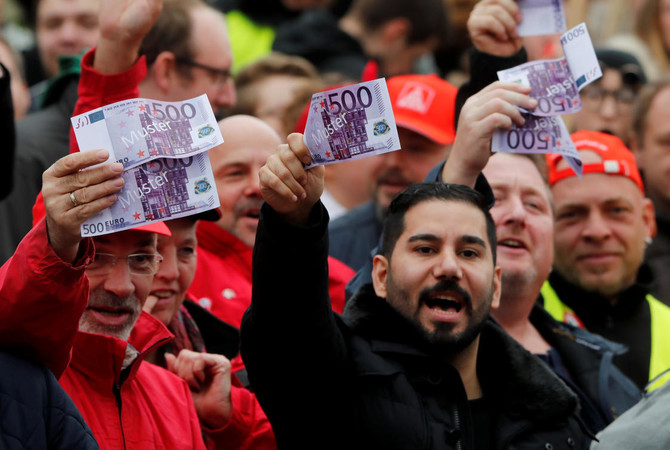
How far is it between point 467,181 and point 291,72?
2.98 meters

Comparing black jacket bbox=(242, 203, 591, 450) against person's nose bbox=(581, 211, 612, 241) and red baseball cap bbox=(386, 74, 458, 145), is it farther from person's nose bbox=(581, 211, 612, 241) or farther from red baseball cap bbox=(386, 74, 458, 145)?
red baseball cap bbox=(386, 74, 458, 145)

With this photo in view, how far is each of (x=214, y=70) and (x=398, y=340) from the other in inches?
96.0

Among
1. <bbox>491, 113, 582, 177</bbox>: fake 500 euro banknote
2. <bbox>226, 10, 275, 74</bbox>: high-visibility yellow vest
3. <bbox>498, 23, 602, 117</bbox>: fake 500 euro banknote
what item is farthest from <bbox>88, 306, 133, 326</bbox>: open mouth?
<bbox>226, 10, 275, 74</bbox>: high-visibility yellow vest

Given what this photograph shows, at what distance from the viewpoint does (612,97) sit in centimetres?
764

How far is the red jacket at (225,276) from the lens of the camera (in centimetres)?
519

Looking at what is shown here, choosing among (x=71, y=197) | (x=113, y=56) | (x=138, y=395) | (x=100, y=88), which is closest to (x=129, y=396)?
(x=138, y=395)

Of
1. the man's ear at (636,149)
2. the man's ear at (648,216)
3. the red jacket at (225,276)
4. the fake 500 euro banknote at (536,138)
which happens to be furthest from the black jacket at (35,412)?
the man's ear at (636,149)

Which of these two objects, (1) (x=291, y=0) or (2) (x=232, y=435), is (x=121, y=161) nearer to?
(2) (x=232, y=435)

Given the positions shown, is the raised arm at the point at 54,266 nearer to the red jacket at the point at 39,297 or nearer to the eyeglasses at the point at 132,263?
the red jacket at the point at 39,297

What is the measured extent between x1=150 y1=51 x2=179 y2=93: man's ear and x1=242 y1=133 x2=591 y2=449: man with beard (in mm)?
1951

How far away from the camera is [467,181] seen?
183 inches

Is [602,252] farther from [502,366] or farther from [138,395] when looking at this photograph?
[138,395]

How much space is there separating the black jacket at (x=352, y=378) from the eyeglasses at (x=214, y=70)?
7.05 ft

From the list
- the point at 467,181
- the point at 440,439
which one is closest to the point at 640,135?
the point at 467,181
